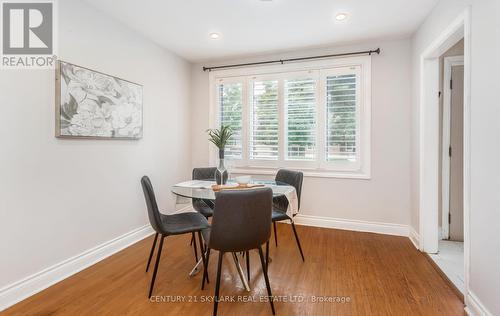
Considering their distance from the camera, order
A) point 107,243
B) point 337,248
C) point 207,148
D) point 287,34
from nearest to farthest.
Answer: point 107,243, point 337,248, point 287,34, point 207,148

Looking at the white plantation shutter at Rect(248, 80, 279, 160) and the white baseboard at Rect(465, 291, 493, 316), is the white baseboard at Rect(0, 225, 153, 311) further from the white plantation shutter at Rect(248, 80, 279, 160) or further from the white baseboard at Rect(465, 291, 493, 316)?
the white baseboard at Rect(465, 291, 493, 316)

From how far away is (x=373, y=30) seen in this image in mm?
3041

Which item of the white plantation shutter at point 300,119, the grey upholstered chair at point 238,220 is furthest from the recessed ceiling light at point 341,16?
the grey upholstered chair at point 238,220

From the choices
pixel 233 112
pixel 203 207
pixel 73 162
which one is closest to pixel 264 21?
pixel 233 112

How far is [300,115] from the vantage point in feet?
12.2

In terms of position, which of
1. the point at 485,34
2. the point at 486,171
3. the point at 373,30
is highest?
the point at 373,30

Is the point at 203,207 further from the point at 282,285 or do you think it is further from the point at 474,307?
the point at 474,307

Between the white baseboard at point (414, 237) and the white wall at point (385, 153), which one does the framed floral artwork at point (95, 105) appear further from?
the white baseboard at point (414, 237)

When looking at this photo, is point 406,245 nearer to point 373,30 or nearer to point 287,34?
point 373,30

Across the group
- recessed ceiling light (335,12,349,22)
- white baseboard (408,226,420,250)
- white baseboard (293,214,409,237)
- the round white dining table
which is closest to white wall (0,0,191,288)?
the round white dining table

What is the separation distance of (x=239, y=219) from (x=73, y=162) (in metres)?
1.76

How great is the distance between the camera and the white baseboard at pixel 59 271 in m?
1.89

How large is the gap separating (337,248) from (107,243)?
2570mm

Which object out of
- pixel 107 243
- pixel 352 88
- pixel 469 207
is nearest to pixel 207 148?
pixel 107 243
